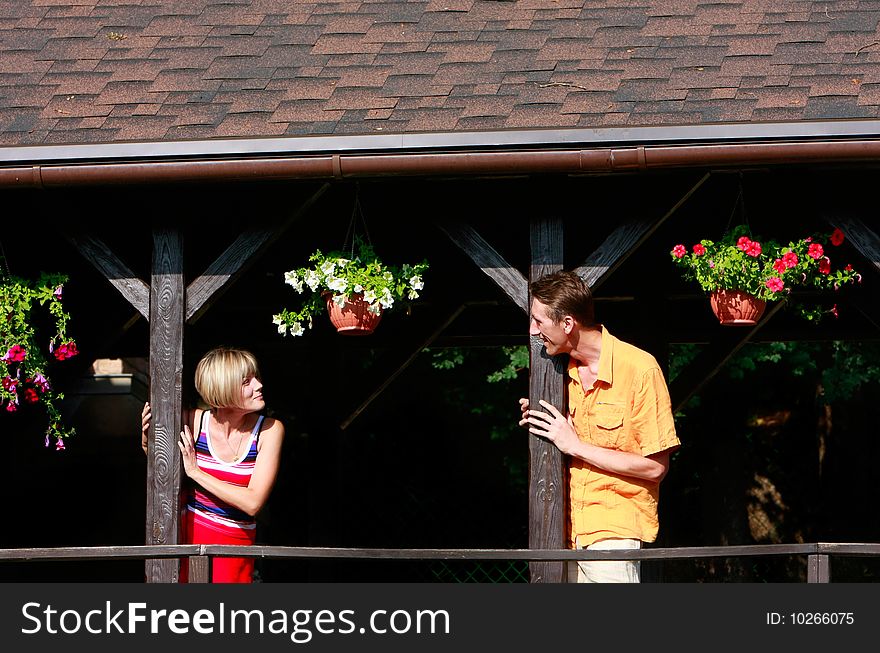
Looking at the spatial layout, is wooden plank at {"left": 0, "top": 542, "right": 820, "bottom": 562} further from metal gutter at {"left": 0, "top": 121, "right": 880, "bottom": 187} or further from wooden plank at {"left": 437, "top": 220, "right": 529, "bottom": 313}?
metal gutter at {"left": 0, "top": 121, "right": 880, "bottom": 187}

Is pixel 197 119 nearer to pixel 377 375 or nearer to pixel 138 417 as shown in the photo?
pixel 377 375

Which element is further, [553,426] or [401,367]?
[401,367]

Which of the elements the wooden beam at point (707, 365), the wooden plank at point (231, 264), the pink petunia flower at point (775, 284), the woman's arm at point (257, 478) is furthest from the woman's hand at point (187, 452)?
the wooden beam at point (707, 365)

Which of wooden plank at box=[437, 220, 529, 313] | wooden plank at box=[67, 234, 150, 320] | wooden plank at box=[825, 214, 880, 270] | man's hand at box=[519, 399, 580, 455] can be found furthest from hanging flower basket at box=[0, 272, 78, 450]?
wooden plank at box=[825, 214, 880, 270]

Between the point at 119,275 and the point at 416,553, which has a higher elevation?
the point at 119,275

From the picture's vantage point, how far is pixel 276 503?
12820 millimetres

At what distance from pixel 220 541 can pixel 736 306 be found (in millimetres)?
2380

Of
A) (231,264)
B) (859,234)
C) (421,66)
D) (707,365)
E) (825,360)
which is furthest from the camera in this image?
(825,360)

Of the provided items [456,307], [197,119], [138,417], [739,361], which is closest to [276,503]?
[138,417]

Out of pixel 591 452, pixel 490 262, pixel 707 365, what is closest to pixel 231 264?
pixel 490 262

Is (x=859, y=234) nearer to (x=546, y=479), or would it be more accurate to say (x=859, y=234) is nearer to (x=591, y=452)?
(x=591, y=452)

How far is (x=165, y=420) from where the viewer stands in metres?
6.09
